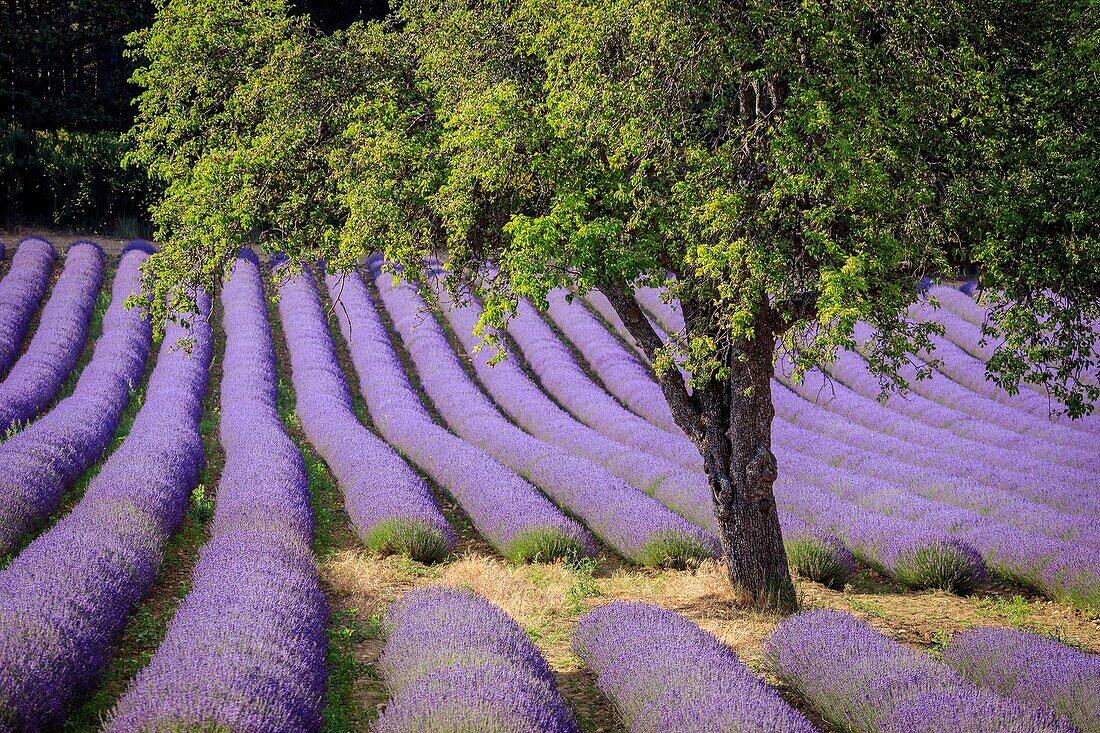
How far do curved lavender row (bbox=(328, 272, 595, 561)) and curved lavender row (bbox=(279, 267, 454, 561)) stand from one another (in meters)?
0.43

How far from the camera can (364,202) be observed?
5.91m

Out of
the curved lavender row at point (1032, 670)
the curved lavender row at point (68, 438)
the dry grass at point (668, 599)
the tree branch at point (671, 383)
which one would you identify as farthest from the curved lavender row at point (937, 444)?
the curved lavender row at point (68, 438)

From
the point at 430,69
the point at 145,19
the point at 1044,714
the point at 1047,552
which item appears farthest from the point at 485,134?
the point at 145,19

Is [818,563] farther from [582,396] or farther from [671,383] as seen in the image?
[582,396]

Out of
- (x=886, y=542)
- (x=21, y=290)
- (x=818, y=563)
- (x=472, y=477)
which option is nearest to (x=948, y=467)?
(x=886, y=542)

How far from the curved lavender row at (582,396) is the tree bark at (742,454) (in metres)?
2.02

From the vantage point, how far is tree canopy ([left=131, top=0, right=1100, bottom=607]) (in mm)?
5027

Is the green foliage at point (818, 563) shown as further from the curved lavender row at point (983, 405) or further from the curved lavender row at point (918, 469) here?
the curved lavender row at point (983, 405)

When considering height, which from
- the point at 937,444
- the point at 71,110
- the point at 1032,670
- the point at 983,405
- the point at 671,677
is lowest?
the point at 671,677

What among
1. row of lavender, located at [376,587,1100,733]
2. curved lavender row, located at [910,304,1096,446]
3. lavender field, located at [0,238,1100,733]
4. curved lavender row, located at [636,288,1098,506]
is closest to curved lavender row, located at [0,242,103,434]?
lavender field, located at [0,238,1100,733]

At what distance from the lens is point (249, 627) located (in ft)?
14.6

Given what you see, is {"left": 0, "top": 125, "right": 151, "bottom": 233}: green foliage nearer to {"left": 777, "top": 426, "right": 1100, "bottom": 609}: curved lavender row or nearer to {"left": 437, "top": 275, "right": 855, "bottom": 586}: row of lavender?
{"left": 437, "top": 275, "right": 855, "bottom": 586}: row of lavender

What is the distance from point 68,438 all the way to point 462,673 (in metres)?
7.25

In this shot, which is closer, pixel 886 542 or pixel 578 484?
pixel 886 542
